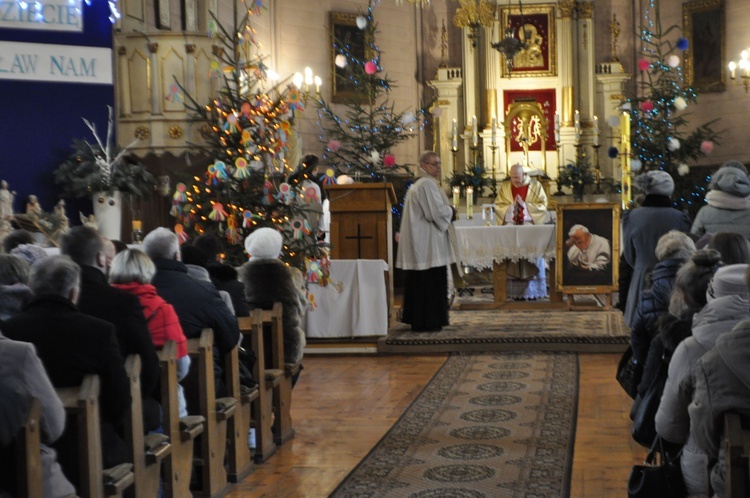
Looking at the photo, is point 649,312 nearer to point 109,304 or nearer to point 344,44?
point 109,304

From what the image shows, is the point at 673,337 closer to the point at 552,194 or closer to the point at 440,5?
the point at 552,194

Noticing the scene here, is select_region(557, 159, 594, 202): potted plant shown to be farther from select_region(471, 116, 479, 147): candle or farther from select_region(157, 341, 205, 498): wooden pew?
select_region(157, 341, 205, 498): wooden pew

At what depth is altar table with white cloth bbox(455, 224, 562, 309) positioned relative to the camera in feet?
40.5

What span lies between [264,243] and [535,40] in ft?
39.6

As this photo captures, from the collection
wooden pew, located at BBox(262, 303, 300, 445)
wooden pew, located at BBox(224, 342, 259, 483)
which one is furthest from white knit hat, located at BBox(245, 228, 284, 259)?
wooden pew, located at BBox(224, 342, 259, 483)

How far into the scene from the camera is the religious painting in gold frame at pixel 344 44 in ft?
54.5

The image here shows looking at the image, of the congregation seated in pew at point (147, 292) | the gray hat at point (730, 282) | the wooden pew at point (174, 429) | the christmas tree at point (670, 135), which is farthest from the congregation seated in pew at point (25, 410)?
the christmas tree at point (670, 135)

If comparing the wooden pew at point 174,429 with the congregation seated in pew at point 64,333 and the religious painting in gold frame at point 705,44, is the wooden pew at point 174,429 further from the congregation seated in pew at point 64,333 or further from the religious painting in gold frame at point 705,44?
the religious painting in gold frame at point 705,44

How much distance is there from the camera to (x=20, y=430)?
9.80ft

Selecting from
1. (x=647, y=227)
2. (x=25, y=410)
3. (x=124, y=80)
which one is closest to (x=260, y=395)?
(x=647, y=227)

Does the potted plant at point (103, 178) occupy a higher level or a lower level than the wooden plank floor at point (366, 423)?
higher

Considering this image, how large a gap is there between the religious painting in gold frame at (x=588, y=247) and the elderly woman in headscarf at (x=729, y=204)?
5.28 metres

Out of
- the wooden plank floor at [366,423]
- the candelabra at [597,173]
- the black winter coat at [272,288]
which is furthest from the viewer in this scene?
the candelabra at [597,173]

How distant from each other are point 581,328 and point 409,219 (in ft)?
6.46
